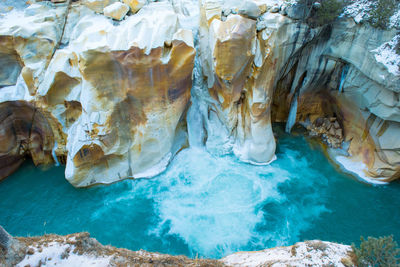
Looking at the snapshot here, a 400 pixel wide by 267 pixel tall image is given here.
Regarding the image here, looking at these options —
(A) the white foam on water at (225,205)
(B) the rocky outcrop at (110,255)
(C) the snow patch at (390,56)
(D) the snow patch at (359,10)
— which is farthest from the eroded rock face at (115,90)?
(C) the snow patch at (390,56)

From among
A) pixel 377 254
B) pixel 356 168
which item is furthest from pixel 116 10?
pixel 356 168

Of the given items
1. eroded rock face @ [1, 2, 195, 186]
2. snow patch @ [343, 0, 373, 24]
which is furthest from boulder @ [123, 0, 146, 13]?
snow patch @ [343, 0, 373, 24]

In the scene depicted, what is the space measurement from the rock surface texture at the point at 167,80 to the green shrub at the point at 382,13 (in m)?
0.23

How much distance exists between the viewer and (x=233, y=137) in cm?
1082

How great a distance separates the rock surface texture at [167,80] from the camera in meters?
8.34

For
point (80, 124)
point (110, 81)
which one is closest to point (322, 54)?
point (110, 81)

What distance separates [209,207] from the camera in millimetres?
8414

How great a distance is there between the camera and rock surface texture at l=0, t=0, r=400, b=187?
27.4 ft

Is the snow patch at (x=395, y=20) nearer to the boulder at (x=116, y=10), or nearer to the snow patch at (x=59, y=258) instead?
the boulder at (x=116, y=10)

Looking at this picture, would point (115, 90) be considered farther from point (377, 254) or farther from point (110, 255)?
point (377, 254)

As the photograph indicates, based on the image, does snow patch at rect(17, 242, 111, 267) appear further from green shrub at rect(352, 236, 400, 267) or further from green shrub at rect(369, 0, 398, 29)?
green shrub at rect(369, 0, 398, 29)

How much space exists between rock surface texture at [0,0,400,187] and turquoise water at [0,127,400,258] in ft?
2.23

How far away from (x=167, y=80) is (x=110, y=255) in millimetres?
5970

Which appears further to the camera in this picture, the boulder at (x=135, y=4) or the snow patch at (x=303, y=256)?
the boulder at (x=135, y=4)
